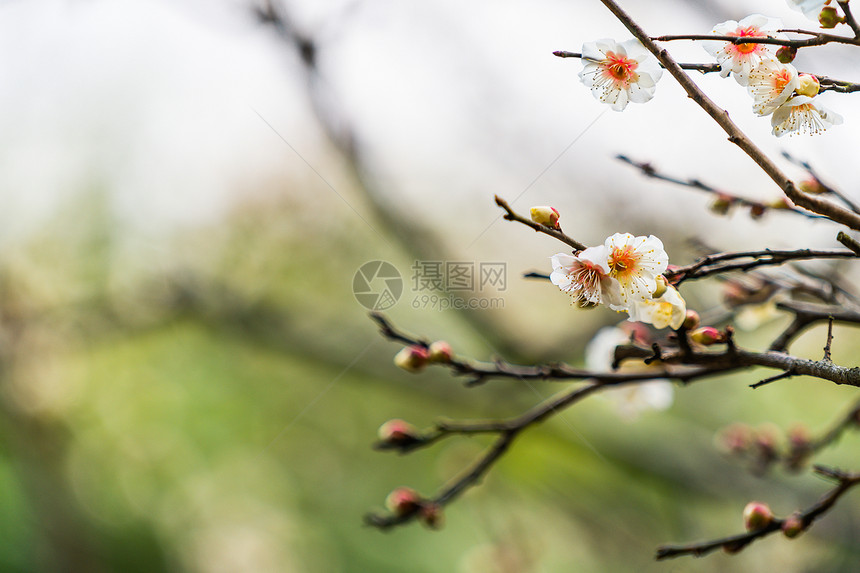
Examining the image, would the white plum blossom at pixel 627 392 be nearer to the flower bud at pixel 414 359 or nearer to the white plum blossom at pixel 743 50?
the flower bud at pixel 414 359

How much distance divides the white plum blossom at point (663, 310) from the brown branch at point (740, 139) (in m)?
0.14

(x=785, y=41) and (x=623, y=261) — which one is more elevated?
(x=785, y=41)

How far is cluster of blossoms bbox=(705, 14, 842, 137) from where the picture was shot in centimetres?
49

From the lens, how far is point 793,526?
0.56 meters

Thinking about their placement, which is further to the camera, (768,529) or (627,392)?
(627,392)

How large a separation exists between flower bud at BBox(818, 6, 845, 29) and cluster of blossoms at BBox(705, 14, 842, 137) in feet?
0.13

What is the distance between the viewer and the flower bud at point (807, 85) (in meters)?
0.46

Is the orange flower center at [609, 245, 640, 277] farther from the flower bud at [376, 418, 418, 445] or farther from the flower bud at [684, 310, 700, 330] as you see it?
the flower bud at [376, 418, 418, 445]

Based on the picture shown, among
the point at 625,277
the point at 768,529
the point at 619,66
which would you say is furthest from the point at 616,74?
the point at 768,529

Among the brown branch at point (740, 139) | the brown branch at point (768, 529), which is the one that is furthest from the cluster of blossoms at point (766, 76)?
the brown branch at point (768, 529)

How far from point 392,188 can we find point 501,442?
1157 millimetres

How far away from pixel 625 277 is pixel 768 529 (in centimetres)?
30

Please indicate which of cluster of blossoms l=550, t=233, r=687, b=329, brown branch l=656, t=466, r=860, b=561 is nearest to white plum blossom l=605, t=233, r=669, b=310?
cluster of blossoms l=550, t=233, r=687, b=329

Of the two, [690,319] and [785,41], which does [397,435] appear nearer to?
[690,319]
